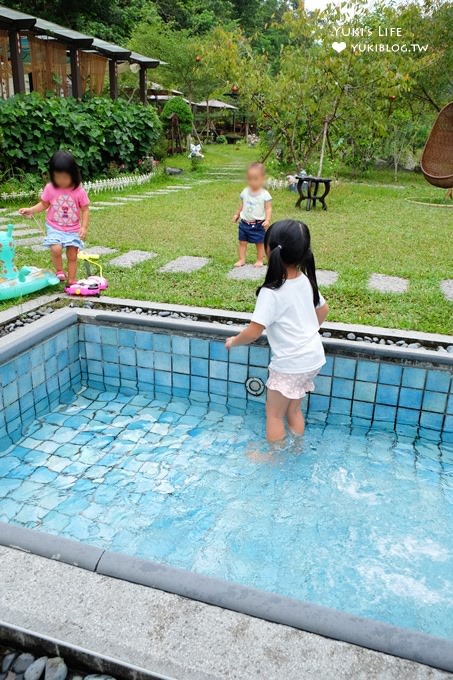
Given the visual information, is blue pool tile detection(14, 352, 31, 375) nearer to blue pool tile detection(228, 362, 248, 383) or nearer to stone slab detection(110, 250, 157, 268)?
blue pool tile detection(228, 362, 248, 383)

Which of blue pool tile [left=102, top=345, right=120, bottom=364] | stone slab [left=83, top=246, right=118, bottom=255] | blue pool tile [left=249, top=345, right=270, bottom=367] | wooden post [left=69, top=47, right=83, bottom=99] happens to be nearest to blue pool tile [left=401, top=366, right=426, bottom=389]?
blue pool tile [left=249, top=345, right=270, bottom=367]

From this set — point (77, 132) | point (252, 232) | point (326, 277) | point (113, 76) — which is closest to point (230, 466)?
point (326, 277)

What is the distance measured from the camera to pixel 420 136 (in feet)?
55.8

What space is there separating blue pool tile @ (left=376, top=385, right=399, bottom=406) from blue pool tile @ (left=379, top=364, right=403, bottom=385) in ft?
0.11

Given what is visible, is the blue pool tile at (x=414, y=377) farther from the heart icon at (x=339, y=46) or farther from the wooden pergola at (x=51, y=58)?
the wooden pergola at (x=51, y=58)

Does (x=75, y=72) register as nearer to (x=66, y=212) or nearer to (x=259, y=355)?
(x=66, y=212)

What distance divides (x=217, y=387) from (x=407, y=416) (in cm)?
120

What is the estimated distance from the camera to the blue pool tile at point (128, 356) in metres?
3.76

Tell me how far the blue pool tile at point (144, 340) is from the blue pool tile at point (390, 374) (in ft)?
4.90

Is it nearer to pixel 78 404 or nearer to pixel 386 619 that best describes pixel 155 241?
pixel 78 404

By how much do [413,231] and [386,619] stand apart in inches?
233

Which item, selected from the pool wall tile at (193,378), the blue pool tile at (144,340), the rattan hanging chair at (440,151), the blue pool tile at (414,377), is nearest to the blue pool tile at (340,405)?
the pool wall tile at (193,378)

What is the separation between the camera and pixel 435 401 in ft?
10.5

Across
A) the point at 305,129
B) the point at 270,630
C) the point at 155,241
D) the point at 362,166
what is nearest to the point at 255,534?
the point at 270,630
